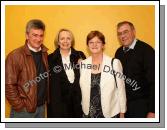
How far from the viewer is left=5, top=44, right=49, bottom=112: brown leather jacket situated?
270 centimetres

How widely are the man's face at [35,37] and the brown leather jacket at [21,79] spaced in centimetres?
6

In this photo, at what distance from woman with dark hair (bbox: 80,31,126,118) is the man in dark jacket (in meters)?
0.06

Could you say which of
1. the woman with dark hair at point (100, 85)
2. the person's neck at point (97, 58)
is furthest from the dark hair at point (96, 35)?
the person's neck at point (97, 58)

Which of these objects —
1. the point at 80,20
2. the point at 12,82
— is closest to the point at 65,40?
the point at 80,20

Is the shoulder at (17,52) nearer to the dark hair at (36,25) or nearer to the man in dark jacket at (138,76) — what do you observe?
the dark hair at (36,25)

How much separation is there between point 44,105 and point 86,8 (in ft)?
3.04

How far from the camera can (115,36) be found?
8.98 ft

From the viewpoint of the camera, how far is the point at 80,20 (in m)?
2.75

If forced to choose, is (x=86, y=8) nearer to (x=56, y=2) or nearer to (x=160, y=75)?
(x=56, y=2)

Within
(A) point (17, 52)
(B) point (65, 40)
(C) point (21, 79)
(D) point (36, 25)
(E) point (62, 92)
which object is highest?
(D) point (36, 25)

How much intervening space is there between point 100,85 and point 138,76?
1.11ft

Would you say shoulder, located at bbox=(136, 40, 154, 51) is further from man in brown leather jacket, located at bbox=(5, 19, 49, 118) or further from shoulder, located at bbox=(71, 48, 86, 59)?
man in brown leather jacket, located at bbox=(5, 19, 49, 118)

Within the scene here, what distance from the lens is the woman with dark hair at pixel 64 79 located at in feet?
8.90

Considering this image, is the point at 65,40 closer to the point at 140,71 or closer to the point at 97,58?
the point at 97,58
